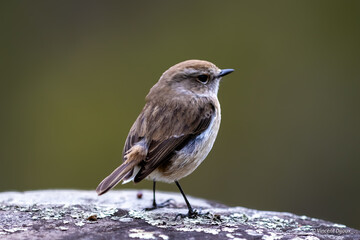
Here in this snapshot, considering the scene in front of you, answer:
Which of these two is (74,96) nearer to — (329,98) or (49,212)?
(329,98)

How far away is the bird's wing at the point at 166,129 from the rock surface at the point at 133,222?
489mm

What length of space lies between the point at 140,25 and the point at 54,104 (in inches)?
84.7

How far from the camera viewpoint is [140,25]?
34.0ft

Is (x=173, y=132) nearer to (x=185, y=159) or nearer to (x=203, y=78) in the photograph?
(x=185, y=159)

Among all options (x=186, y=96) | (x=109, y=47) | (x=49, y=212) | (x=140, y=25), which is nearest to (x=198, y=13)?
(x=140, y=25)

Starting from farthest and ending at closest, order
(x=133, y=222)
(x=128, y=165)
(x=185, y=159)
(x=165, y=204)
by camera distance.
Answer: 1. (x=165, y=204)
2. (x=185, y=159)
3. (x=128, y=165)
4. (x=133, y=222)

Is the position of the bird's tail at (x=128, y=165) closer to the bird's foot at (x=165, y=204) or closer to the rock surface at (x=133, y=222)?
the rock surface at (x=133, y=222)

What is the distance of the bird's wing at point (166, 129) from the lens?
16.6 ft

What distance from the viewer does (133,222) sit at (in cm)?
468

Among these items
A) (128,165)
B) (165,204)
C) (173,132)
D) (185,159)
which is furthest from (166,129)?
(165,204)

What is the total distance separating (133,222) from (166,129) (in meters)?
1.02

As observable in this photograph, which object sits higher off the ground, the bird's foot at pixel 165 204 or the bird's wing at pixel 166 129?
the bird's wing at pixel 166 129

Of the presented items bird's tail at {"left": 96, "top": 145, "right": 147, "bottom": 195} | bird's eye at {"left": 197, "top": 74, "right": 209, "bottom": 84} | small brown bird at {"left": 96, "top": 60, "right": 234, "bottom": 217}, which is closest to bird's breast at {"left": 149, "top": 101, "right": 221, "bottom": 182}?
small brown bird at {"left": 96, "top": 60, "right": 234, "bottom": 217}

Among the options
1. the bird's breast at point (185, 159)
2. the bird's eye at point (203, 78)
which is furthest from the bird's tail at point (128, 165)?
the bird's eye at point (203, 78)
